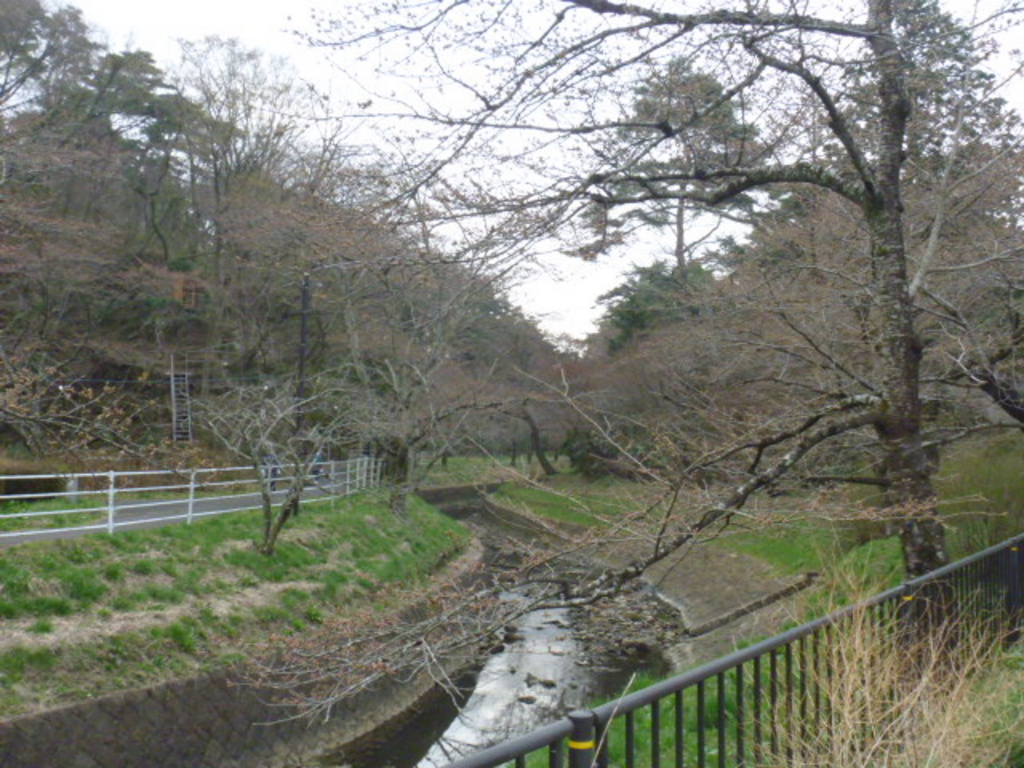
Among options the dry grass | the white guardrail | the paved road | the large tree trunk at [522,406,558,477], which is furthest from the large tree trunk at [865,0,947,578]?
the large tree trunk at [522,406,558,477]

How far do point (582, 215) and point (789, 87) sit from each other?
2416mm

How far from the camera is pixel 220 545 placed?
46.0 ft

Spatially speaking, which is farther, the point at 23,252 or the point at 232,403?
the point at 232,403

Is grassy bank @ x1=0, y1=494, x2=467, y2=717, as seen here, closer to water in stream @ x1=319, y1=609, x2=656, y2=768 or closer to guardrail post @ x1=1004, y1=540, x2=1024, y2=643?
water in stream @ x1=319, y1=609, x2=656, y2=768

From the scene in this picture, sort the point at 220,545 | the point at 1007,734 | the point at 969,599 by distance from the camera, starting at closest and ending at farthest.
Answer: the point at 1007,734 < the point at 969,599 < the point at 220,545

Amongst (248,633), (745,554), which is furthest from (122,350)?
(745,554)

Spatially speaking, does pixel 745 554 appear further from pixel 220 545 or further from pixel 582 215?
pixel 582 215

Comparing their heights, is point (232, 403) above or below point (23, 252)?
below

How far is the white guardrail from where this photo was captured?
12.2 metres

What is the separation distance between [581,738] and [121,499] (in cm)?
1699

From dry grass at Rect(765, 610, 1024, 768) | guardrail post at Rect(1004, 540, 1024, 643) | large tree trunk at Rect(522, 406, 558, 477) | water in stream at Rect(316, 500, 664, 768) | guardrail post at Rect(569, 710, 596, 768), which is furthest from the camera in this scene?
large tree trunk at Rect(522, 406, 558, 477)

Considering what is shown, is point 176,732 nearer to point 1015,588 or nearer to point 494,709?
point 494,709

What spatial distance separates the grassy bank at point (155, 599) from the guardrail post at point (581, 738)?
4.53m

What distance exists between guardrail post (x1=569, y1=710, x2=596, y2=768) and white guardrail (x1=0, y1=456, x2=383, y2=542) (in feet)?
26.8
